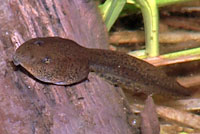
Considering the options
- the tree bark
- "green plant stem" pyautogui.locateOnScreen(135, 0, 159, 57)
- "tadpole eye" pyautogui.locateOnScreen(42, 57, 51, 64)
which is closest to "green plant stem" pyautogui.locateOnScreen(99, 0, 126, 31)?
"green plant stem" pyautogui.locateOnScreen(135, 0, 159, 57)

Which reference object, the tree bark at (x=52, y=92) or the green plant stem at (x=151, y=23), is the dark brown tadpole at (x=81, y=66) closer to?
the tree bark at (x=52, y=92)

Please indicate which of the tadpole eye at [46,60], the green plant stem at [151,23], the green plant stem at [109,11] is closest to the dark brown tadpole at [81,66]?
the tadpole eye at [46,60]

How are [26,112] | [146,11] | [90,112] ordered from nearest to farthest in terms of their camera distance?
1. [26,112]
2. [90,112]
3. [146,11]

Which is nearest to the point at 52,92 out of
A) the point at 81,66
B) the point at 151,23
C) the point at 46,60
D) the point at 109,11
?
the point at 46,60

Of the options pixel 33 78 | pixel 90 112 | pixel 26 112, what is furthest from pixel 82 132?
pixel 33 78

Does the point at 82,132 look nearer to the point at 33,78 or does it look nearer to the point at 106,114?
the point at 106,114

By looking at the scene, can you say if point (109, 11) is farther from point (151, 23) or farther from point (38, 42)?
point (38, 42)

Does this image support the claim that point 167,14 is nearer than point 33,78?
No
